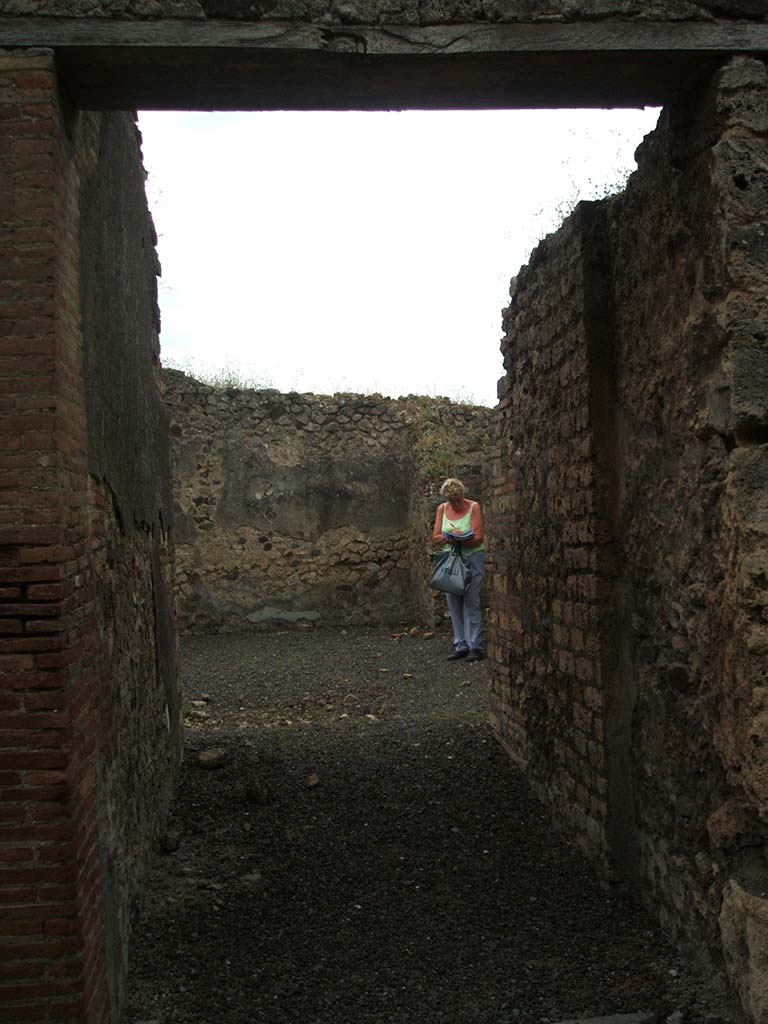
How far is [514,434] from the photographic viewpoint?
583 centimetres

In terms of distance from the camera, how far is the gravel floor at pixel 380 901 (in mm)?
3363

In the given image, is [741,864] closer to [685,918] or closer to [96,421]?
[685,918]

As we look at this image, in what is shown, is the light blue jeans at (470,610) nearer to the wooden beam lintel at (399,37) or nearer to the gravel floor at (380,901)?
the gravel floor at (380,901)

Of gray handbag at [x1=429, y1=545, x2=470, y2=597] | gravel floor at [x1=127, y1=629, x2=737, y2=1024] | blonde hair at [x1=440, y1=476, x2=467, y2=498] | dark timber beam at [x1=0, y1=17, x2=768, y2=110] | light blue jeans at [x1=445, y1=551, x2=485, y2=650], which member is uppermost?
dark timber beam at [x1=0, y1=17, x2=768, y2=110]

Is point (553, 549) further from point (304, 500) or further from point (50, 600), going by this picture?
point (304, 500)

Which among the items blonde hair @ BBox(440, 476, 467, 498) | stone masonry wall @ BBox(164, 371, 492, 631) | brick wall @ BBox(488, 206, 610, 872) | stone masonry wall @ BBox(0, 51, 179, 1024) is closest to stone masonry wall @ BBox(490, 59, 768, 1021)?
brick wall @ BBox(488, 206, 610, 872)

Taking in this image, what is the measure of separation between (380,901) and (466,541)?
5625 mm

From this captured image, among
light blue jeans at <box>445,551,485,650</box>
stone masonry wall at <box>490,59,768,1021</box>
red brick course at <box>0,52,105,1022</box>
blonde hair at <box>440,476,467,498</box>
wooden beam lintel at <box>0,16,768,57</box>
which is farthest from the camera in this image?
light blue jeans at <box>445,551,485,650</box>

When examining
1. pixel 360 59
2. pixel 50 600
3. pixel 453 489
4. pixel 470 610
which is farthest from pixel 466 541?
pixel 50 600

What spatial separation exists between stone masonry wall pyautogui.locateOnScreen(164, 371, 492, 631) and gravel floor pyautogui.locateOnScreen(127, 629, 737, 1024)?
17.5 ft

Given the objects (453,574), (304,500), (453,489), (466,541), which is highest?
(453,489)

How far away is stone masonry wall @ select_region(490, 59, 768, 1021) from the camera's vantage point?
9.73 feet

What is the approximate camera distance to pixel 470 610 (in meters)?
9.94

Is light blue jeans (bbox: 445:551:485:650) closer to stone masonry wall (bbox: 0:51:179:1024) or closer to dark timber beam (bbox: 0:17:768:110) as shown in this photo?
stone masonry wall (bbox: 0:51:179:1024)
